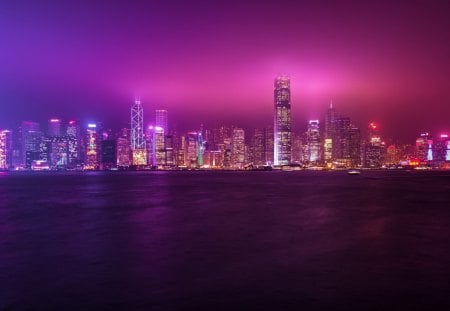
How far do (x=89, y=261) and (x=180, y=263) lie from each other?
178 inches

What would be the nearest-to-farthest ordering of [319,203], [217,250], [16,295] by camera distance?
[16,295] < [217,250] < [319,203]

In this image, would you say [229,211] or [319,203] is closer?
[229,211]

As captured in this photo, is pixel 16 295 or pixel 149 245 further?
pixel 149 245

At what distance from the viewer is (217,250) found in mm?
25422

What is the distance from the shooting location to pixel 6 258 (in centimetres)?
2356

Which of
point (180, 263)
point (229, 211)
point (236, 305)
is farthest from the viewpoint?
point (229, 211)

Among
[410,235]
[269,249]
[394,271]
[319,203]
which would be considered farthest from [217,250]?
[319,203]

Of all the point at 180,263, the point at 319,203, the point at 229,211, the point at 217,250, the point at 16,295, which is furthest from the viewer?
the point at 319,203

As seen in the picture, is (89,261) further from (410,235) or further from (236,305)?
(410,235)

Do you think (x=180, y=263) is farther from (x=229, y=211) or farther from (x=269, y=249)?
(x=229, y=211)

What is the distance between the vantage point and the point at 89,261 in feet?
74.8

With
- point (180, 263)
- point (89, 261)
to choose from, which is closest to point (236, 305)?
point (180, 263)

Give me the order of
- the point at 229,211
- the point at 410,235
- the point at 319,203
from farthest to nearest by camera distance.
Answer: the point at 319,203
the point at 229,211
the point at 410,235

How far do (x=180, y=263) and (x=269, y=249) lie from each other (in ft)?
18.7
